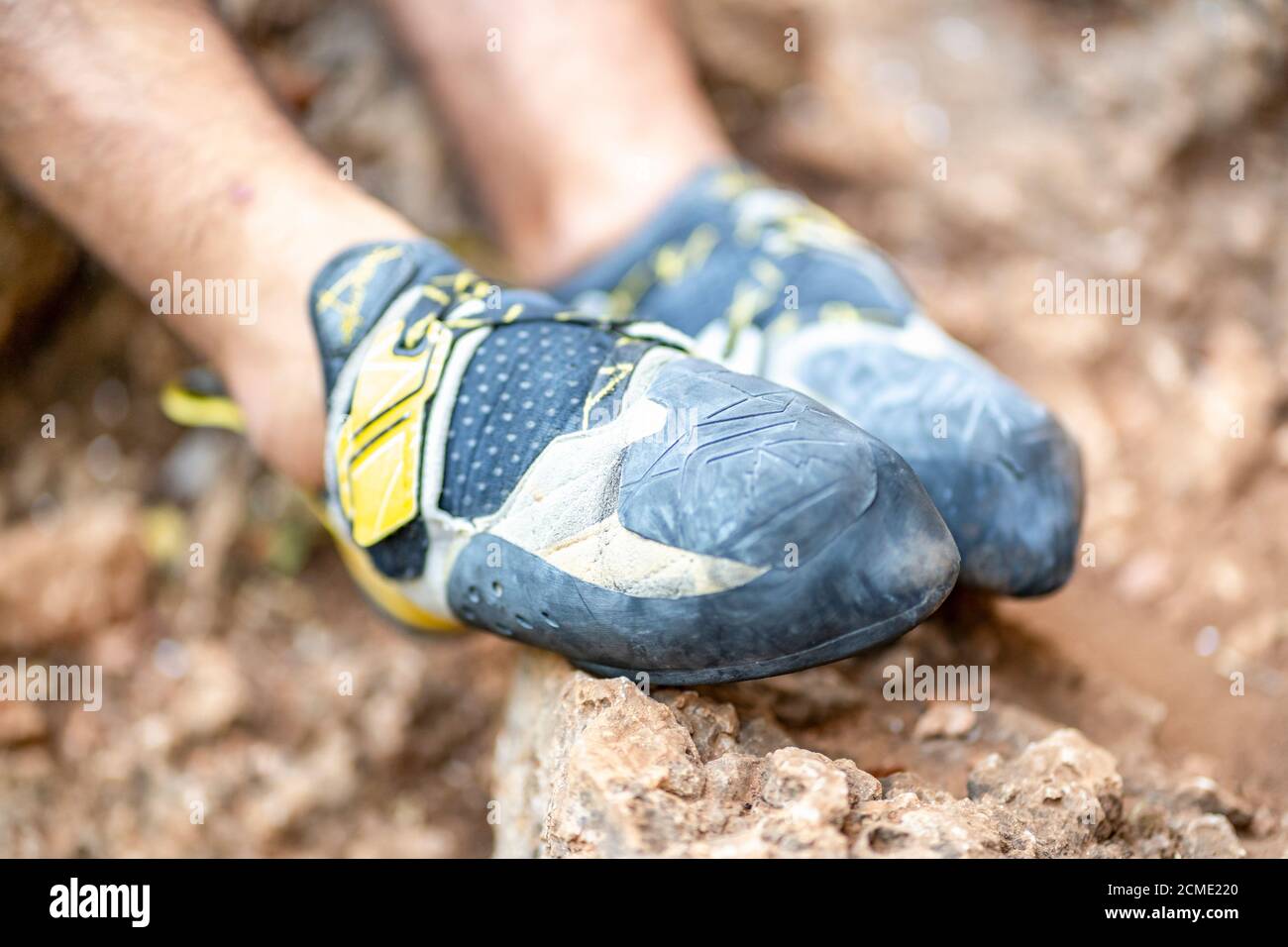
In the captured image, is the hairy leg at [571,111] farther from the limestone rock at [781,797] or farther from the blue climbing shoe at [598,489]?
the limestone rock at [781,797]

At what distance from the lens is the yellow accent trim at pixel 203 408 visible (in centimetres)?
118

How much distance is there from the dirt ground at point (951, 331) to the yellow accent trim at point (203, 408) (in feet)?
0.96

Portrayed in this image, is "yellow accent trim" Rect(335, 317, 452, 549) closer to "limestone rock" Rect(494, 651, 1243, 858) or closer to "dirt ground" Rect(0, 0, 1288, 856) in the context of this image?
"limestone rock" Rect(494, 651, 1243, 858)

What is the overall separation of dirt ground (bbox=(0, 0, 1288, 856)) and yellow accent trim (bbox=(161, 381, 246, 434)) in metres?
0.29

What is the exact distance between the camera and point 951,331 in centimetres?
160

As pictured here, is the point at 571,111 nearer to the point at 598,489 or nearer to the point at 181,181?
the point at 181,181

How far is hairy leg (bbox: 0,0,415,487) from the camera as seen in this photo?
102cm

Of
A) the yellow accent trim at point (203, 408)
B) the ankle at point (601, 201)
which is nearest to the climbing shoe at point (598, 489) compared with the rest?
the yellow accent trim at point (203, 408)

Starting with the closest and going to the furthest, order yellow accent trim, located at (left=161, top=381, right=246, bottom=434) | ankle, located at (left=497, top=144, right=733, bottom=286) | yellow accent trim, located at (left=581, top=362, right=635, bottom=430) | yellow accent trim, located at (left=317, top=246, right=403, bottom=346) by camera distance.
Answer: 1. yellow accent trim, located at (left=581, top=362, right=635, bottom=430)
2. yellow accent trim, located at (left=317, top=246, right=403, bottom=346)
3. yellow accent trim, located at (left=161, top=381, right=246, bottom=434)
4. ankle, located at (left=497, top=144, right=733, bottom=286)

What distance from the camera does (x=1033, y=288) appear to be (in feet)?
5.27

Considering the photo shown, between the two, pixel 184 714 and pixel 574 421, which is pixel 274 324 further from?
pixel 184 714

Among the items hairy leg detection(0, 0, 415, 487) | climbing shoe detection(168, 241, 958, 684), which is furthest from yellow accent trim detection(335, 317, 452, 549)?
hairy leg detection(0, 0, 415, 487)

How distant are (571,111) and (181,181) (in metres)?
0.54
